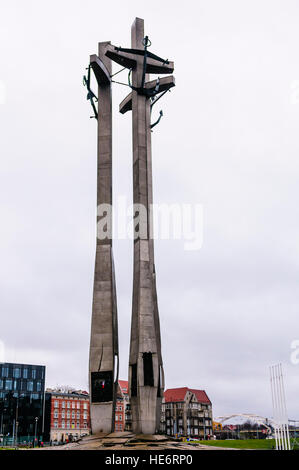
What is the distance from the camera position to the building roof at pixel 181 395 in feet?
378

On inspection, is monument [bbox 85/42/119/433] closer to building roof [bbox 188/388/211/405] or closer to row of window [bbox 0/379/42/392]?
row of window [bbox 0/379/42/392]

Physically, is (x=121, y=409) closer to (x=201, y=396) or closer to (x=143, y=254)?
(x=201, y=396)

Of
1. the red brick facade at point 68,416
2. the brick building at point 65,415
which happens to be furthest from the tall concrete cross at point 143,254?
the red brick facade at point 68,416

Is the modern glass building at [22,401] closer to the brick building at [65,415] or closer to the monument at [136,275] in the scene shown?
the brick building at [65,415]

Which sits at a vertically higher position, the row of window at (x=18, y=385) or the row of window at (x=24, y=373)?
the row of window at (x=24, y=373)

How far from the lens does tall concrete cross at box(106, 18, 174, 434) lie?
2562 centimetres

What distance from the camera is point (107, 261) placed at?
27.7 metres

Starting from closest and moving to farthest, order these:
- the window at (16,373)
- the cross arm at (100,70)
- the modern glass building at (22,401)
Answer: the cross arm at (100,70) → the modern glass building at (22,401) → the window at (16,373)

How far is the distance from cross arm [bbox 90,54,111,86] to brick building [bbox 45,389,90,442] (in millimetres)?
77879

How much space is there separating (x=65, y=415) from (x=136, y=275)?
258ft

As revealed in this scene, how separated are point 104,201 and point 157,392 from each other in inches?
407
